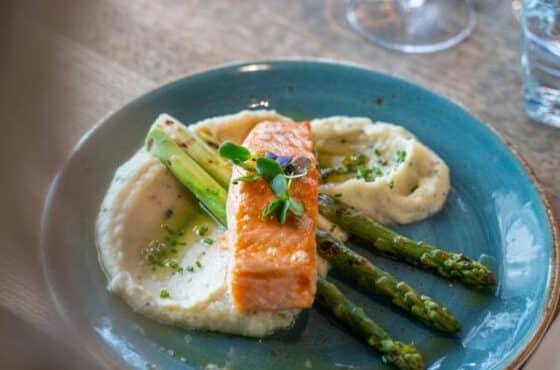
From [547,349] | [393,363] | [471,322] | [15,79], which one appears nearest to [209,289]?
[393,363]

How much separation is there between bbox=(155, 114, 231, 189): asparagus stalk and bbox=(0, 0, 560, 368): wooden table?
0.79 m

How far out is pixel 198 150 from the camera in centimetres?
375

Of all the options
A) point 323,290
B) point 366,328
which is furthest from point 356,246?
point 366,328

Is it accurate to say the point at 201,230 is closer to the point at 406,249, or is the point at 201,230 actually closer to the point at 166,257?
the point at 166,257

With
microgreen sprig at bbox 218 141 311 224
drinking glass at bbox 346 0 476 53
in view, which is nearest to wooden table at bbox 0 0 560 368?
drinking glass at bbox 346 0 476 53

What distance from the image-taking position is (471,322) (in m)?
3.12

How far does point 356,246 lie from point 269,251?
699 mm

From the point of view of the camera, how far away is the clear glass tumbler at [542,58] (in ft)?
14.0

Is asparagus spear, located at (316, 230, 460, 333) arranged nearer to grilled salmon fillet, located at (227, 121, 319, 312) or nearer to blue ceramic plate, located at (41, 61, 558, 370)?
blue ceramic plate, located at (41, 61, 558, 370)

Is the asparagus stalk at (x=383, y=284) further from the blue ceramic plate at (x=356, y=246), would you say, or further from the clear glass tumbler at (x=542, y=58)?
the clear glass tumbler at (x=542, y=58)

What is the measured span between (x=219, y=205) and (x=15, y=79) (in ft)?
7.33

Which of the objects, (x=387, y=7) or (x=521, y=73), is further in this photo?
(x=387, y=7)

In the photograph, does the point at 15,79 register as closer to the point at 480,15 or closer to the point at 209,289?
the point at 209,289

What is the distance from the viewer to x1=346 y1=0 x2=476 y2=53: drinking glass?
5141mm
